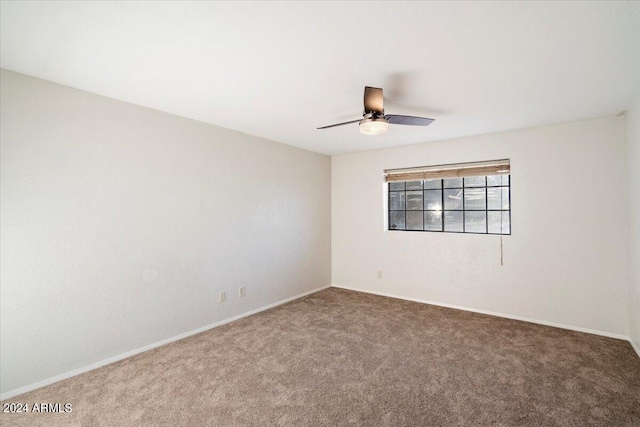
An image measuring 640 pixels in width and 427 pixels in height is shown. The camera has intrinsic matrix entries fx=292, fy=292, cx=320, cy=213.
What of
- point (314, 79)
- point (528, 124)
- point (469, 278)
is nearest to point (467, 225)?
point (469, 278)

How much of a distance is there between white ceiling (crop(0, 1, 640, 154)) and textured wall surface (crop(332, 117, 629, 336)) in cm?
59

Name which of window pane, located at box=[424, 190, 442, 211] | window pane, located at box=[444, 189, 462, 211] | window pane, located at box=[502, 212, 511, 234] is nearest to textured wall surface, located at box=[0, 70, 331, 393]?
window pane, located at box=[424, 190, 442, 211]

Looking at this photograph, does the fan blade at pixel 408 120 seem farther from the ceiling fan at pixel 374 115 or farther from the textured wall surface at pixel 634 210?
the textured wall surface at pixel 634 210

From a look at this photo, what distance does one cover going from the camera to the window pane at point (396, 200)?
16.5ft

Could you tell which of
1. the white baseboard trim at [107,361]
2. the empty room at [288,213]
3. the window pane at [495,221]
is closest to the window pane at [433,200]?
the empty room at [288,213]

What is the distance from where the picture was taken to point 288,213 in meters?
4.55

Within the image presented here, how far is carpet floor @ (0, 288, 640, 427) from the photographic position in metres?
1.96

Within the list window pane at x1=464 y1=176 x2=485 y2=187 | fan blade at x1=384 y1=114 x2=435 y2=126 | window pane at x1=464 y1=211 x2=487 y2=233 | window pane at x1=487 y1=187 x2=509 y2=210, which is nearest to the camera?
fan blade at x1=384 y1=114 x2=435 y2=126

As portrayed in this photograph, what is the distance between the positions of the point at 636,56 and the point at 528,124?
1.57 m

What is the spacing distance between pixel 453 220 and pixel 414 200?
711mm

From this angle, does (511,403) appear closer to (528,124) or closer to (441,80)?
(441,80)

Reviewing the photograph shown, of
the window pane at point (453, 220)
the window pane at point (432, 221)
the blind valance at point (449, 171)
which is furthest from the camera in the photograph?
the window pane at point (432, 221)

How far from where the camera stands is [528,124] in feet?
11.3

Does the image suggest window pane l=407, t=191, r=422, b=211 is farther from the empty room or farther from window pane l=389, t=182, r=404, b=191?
the empty room
